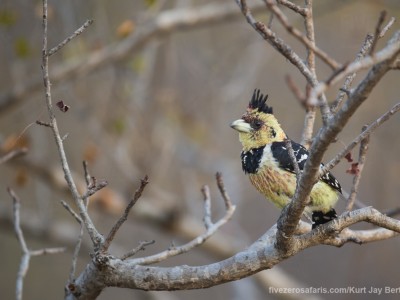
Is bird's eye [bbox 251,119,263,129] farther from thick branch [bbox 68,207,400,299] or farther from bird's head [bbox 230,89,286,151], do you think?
thick branch [bbox 68,207,400,299]

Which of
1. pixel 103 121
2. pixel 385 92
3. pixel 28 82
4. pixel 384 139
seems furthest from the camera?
pixel 385 92

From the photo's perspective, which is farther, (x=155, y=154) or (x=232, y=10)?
(x=155, y=154)

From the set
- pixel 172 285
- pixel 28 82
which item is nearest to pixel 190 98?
pixel 28 82

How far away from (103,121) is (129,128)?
31cm

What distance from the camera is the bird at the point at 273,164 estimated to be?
8.82 ft

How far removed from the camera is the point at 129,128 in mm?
5426

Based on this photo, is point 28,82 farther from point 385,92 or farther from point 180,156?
point 385,92

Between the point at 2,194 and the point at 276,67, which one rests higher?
the point at 276,67

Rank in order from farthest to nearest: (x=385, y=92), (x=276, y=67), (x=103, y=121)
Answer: (x=276, y=67), (x=385, y=92), (x=103, y=121)

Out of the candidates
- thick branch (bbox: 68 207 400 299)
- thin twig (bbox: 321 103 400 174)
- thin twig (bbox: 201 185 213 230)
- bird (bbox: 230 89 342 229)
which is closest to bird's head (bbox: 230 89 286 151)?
bird (bbox: 230 89 342 229)

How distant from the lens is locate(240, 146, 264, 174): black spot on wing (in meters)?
2.92

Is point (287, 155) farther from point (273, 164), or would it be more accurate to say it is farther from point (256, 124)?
point (256, 124)

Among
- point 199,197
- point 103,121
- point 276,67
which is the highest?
point 276,67

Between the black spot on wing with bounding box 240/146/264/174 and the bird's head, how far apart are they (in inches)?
1.0
